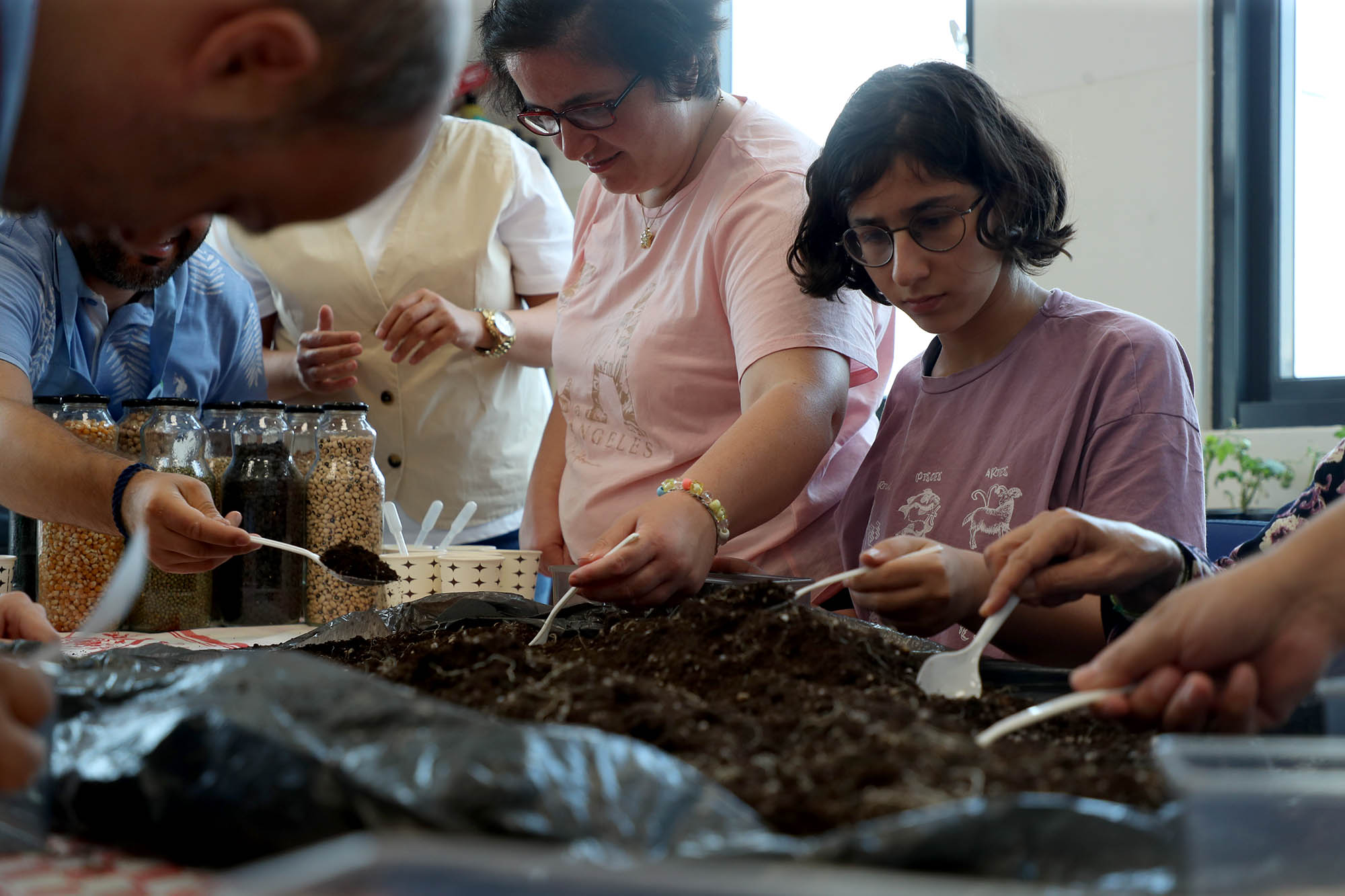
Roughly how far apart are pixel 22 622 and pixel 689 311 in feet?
2.84

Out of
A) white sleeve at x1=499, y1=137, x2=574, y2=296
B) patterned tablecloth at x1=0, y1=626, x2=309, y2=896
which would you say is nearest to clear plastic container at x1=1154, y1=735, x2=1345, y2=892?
patterned tablecloth at x1=0, y1=626, x2=309, y2=896

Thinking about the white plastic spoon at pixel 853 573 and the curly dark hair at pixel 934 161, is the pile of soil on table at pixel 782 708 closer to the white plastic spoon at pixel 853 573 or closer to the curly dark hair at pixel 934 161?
the white plastic spoon at pixel 853 573

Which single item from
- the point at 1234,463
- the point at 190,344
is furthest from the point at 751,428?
the point at 1234,463

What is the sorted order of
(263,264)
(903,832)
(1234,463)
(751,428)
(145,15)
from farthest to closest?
(1234,463) → (263,264) → (751,428) → (145,15) → (903,832)

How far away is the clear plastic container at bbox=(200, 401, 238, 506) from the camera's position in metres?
1.66

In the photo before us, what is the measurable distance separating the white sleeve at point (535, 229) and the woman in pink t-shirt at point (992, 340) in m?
0.98

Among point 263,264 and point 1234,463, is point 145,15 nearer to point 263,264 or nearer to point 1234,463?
point 263,264

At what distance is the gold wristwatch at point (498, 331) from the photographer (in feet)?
6.85

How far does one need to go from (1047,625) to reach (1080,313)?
0.45 metres

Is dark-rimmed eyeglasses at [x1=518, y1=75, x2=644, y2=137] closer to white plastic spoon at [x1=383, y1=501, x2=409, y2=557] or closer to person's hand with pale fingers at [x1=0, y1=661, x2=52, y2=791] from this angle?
white plastic spoon at [x1=383, y1=501, x2=409, y2=557]

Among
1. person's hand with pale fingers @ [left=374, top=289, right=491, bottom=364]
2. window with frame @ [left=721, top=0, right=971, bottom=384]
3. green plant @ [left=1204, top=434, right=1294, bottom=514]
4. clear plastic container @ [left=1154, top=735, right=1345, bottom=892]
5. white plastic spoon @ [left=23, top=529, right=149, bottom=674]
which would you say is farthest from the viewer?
window with frame @ [left=721, top=0, right=971, bottom=384]

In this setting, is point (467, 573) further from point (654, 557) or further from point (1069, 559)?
point (1069, 559)

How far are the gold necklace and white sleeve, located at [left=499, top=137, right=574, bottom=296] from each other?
2.14 ft

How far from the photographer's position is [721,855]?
0.45 metres
